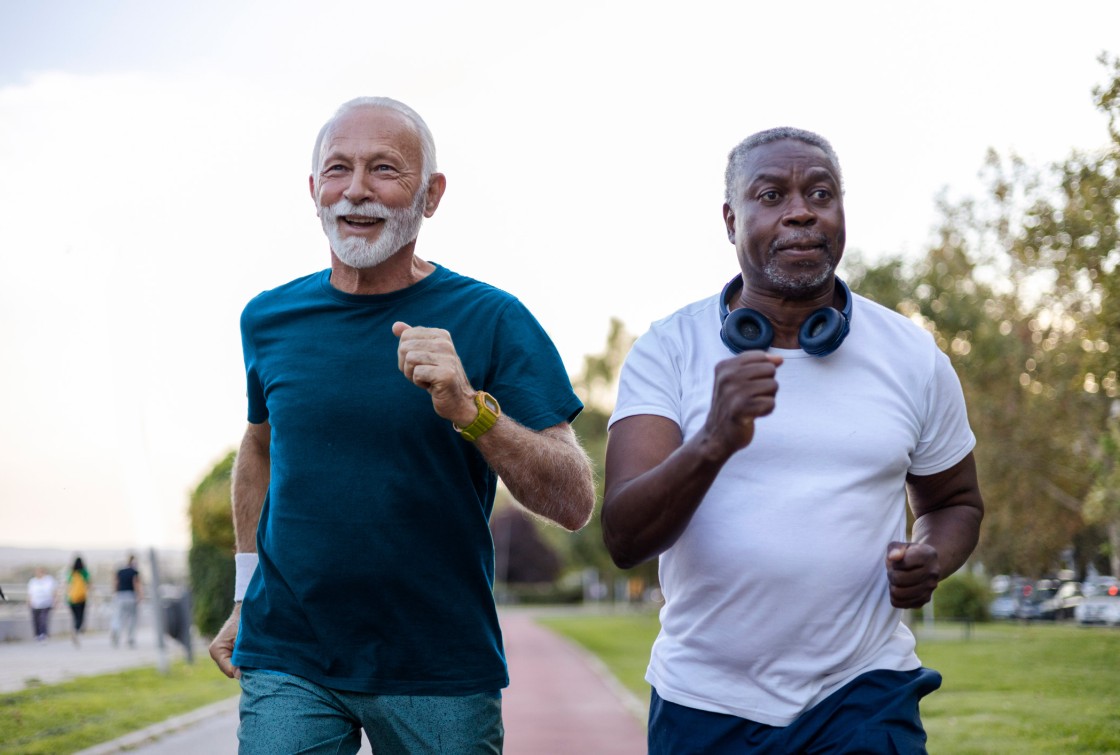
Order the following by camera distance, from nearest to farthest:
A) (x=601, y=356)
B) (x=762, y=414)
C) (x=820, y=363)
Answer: (x=762, y=414) → (x=820, y=363) → (x=601, y=356)

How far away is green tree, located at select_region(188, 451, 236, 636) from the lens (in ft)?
55.4

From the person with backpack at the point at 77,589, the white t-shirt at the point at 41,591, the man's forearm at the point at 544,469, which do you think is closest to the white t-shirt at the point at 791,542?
the man's forearm at the point at 544,469

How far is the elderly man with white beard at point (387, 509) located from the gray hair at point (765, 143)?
2.03 feet

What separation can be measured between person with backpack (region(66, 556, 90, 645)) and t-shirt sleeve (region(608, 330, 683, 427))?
6.08 m

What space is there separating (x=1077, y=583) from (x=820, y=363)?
920 centimetres

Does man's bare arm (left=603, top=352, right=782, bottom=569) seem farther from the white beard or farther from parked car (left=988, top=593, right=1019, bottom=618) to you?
parked car (left=988, top=593, right=1019, bottom=618)

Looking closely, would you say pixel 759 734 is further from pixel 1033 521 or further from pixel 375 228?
pixel 1033 521

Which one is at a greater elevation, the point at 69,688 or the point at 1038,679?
the point at 69,688

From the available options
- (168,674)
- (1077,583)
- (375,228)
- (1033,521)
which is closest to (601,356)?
(1033,521)

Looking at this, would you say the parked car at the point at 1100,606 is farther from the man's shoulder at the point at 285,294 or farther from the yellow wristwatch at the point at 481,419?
the yellow wristwatch at the point at 481,419

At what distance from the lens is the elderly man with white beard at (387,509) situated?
10.3ft

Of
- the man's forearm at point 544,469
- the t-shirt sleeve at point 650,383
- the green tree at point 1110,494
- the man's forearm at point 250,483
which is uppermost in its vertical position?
the t-shirt sleeve at point 650,383

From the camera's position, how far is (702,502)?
2818 mm

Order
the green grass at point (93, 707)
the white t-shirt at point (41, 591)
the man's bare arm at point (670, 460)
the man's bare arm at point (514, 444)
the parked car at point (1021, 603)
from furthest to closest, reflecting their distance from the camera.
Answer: the parked car at point (1021, 603) < the green grass at point (93, 707) < the white t-shirt at point (41, 591) < the man's bare arm at point (514, 444) < the man's bare arm at point (670, 460)
